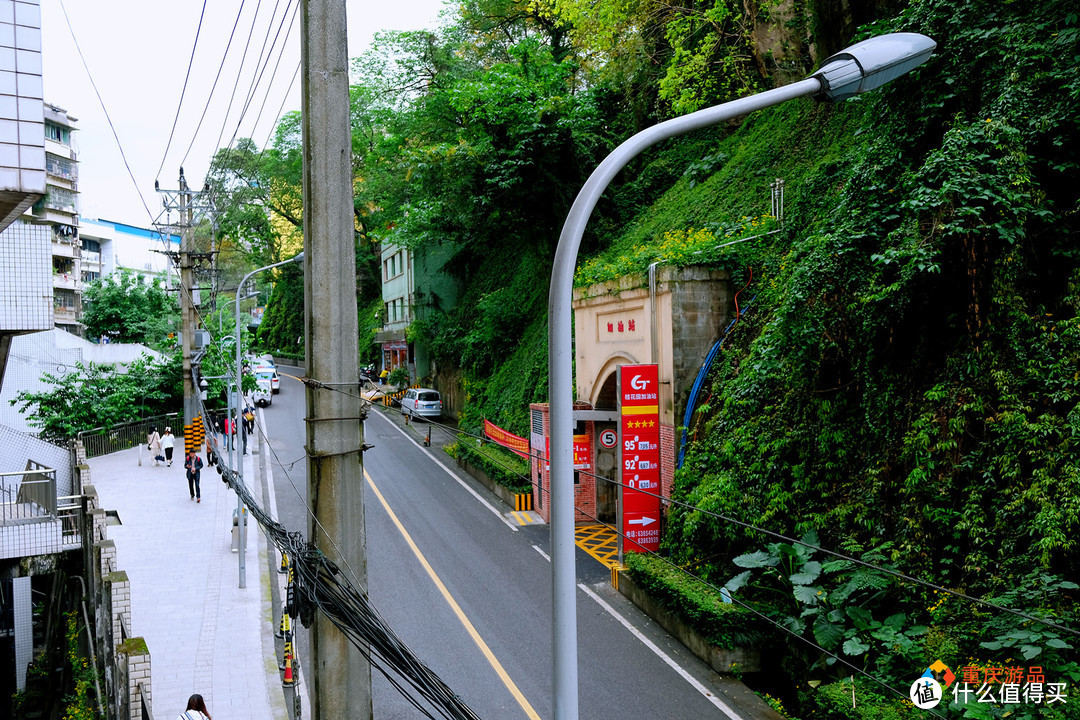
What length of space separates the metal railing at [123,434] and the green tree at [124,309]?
1144 centimetres

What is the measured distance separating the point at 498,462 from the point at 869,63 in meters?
19.6

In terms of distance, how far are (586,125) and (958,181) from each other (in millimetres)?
16730

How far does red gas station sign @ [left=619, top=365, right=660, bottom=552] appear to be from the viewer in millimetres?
15562

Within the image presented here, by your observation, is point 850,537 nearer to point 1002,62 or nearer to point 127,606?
point 1002,62

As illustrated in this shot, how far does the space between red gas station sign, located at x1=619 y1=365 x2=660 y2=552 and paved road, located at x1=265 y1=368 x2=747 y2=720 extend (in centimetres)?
140

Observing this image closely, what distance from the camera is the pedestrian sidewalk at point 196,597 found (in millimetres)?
11227

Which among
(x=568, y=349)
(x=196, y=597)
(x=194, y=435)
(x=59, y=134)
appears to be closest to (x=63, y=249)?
(x=59, y=134)

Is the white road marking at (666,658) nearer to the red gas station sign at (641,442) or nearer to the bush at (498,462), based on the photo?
the red gas station sign at (641,442)

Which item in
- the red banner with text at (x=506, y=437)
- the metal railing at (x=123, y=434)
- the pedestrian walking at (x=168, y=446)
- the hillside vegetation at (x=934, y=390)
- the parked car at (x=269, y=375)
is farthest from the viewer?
the parked car at (x=269, y=375)

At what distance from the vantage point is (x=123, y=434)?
30.4 metres

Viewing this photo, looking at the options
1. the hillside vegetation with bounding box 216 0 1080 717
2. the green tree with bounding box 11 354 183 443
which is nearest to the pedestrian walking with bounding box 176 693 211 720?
the hillside vegetation with bounding box 216 0 1080 717

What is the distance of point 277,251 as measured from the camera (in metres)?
57.7

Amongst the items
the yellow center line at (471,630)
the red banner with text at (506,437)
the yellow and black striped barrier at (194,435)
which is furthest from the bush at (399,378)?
the yellow center line at (471,630)

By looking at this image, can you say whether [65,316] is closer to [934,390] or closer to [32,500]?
[32,500]
